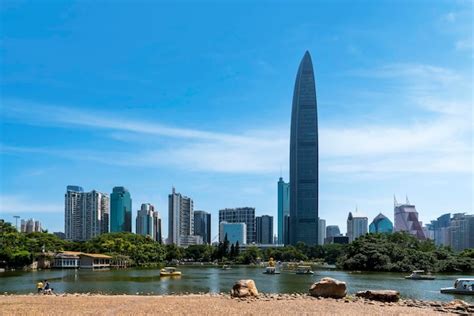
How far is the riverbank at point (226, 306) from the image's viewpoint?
24750 millimetres

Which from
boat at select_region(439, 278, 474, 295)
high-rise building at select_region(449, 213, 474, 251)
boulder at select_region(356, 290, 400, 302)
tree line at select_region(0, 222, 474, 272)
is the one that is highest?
boulder at select_region(356, 290, 400, 302)

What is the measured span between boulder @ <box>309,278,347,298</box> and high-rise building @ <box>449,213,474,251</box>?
539 ft

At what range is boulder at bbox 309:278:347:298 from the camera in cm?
3091

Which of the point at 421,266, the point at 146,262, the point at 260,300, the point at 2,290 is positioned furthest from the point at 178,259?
the point at 260,300

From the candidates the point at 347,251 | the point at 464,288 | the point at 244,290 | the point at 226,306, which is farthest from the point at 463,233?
the point at 226,306

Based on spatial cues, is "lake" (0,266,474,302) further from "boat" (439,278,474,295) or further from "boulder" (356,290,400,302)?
"boulder" (356,290,400,302)

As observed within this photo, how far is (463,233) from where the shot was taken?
608ft

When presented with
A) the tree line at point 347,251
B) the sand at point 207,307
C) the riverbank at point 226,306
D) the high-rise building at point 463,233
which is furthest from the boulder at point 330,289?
the high-rise building at point 463,233

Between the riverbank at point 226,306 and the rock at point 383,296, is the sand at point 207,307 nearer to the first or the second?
the riverbank at point 226,306

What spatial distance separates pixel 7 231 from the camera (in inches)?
3273

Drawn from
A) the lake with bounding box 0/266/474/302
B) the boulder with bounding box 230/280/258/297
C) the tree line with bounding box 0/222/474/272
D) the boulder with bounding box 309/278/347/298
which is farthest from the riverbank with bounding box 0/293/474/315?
the tree line with bounding box 0/222/474/272

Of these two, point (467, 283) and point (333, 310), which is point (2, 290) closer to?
point (333, 310)

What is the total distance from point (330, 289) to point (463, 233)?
17239 centimetres

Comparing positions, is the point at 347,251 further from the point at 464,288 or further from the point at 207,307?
the point at 207,307
